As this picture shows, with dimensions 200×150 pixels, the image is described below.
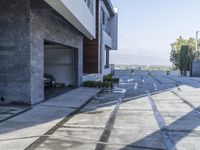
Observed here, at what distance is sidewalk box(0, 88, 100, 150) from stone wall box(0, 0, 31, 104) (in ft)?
3.66

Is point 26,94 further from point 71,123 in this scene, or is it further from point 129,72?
point 129,72

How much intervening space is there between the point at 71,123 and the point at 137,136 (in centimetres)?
248

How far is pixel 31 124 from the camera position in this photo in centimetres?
1001

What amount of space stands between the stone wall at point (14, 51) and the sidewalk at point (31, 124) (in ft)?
3.66

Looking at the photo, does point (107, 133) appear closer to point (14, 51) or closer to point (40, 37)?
point (14, 51)

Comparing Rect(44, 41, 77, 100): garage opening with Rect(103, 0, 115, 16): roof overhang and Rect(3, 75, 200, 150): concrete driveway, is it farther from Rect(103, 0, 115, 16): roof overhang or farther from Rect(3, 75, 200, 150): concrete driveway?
Rect(103, 0, 115, 16): roof overhang

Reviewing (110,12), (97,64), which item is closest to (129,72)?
(110,12)

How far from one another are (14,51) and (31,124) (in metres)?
5.06

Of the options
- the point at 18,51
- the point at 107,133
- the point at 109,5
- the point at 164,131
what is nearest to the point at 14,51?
the point at 18,51

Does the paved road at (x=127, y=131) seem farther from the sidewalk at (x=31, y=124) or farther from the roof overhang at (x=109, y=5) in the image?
the roof overhang at (x=109, y=5)

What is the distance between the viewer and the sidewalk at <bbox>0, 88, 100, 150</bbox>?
7.78 metres

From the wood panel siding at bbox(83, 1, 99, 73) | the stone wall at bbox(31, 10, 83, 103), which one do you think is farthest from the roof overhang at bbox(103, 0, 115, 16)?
the stone wall at bbox(31, 10, 83, 103)

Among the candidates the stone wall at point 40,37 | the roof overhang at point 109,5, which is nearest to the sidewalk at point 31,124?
the stone wall at point 40,37

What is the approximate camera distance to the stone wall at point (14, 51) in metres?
14.0
